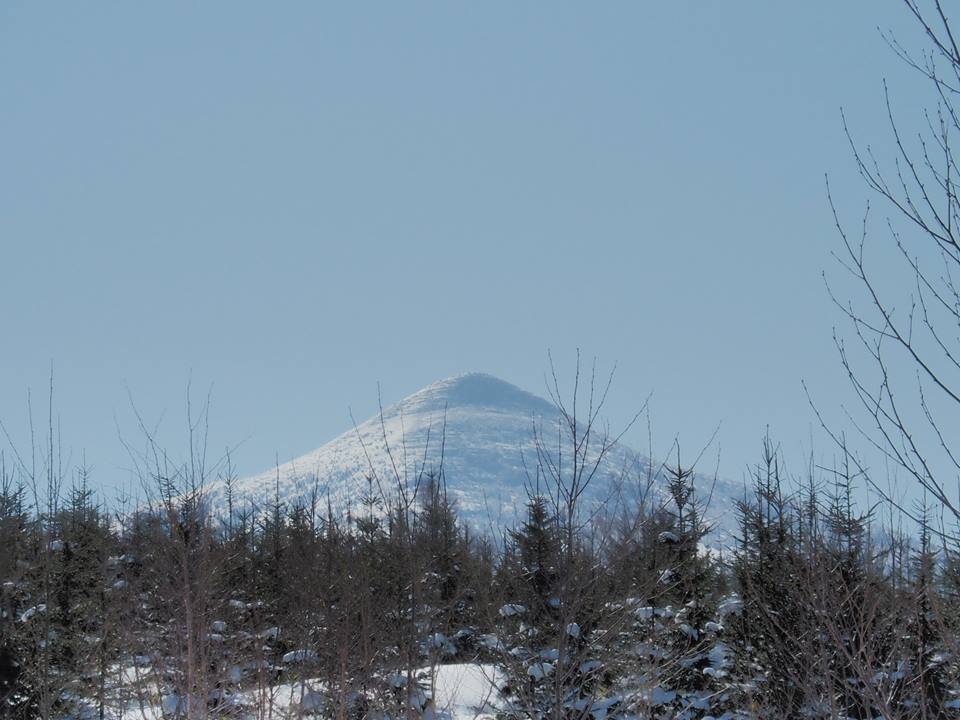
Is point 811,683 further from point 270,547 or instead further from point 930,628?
point 270,547

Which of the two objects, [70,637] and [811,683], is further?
[70,637]

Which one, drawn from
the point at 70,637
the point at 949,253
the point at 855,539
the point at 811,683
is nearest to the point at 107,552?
the point at 70,637

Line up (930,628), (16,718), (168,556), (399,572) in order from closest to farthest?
(168,556) → (399,572) → (930,628) → (16,718)

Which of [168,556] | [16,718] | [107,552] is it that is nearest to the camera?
[168,556]

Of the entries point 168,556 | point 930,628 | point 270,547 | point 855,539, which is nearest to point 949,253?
point 168,556

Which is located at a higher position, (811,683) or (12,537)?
(12,537)

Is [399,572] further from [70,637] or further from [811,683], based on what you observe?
[70,637]

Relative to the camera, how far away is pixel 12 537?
19.2 meters

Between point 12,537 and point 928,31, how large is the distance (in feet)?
63.5

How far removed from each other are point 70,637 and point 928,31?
812 inches

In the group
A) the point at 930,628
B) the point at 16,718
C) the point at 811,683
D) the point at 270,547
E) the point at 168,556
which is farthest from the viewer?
the point at 270,547

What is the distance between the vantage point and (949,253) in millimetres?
3859

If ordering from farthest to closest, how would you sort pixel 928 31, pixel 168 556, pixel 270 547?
1. pixel 270 547
2. pixel 168 556
3. pixel 928 31

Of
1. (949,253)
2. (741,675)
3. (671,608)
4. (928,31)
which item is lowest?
(741,675)
